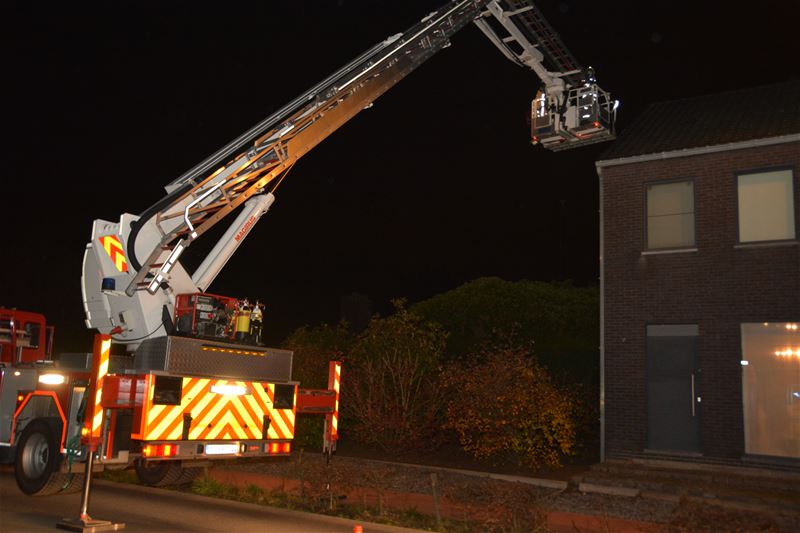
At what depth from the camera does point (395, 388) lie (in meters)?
16.0

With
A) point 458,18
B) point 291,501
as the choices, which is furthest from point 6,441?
point 458,18

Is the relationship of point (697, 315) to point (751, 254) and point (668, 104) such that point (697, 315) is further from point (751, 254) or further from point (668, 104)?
point (668, 104)

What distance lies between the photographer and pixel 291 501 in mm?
10711

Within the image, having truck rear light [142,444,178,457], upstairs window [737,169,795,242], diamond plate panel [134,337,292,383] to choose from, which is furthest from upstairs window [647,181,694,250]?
truck rear light [142,444,178,457]

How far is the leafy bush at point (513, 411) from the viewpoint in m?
13.8

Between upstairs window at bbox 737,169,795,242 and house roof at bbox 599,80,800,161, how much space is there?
0.77 metres

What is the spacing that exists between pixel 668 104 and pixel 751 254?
15.8ft

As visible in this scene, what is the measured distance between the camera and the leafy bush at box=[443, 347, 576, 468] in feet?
45.4

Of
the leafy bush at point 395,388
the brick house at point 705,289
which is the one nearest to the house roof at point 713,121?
the brick house at point 705,289

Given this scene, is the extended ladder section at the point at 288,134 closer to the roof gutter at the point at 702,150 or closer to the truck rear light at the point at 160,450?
the truck rear light at the point at 160,450

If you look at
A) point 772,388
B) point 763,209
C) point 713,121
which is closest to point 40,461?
point 772,388

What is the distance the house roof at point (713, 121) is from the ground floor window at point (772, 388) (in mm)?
3596

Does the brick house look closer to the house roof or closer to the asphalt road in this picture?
the house roof

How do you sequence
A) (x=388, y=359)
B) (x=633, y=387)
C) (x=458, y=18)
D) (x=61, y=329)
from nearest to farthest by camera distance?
(x=458, y=18)
(x=633, y=387)
(x=388, y=359)
(x=61, y=329)
